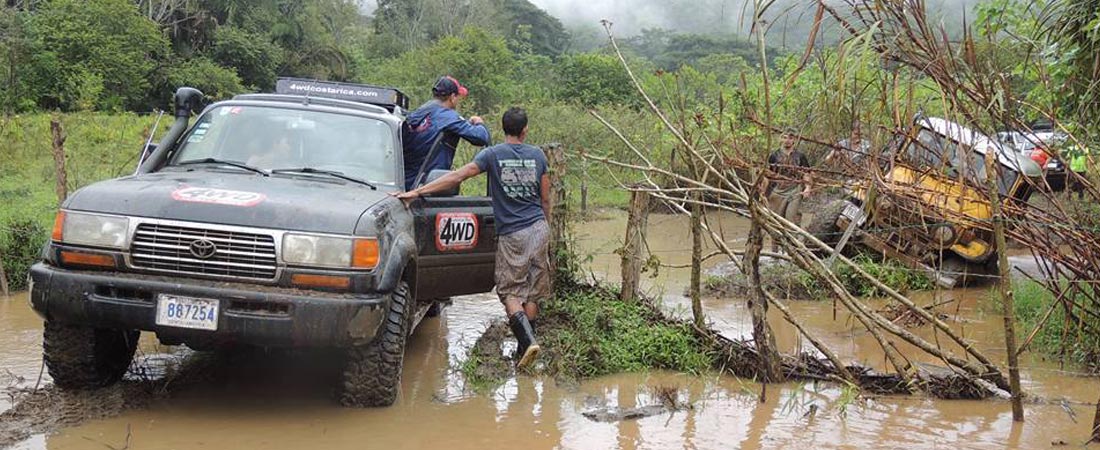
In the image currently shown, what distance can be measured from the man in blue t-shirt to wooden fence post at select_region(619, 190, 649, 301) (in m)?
1.12

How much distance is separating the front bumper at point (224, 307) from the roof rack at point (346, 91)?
2.92 metres

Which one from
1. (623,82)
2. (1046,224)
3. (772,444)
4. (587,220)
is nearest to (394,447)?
(772,444)

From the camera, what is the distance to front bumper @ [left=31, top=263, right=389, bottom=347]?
14.7ft

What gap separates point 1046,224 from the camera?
504 centimetres

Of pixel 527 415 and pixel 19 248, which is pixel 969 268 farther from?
pixel 19 248

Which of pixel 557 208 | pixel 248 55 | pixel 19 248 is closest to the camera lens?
pixel 557 208

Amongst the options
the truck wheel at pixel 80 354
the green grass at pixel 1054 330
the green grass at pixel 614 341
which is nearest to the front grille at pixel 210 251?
the truck wheel at pixel 80 354

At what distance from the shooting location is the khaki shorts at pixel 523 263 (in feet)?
19.7

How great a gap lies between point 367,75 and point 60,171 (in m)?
32.9

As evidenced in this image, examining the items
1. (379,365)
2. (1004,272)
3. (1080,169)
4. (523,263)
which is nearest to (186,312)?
(379,365)

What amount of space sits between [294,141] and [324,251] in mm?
1473

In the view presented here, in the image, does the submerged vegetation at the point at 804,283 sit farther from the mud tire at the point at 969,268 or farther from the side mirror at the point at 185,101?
the side mirror at the point at 185,101

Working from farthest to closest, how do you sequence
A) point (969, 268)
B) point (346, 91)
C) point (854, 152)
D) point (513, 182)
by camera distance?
point (969, 268) < point (346, 91) < point (513, 182) < point (854, 152)

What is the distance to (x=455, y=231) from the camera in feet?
20.0
